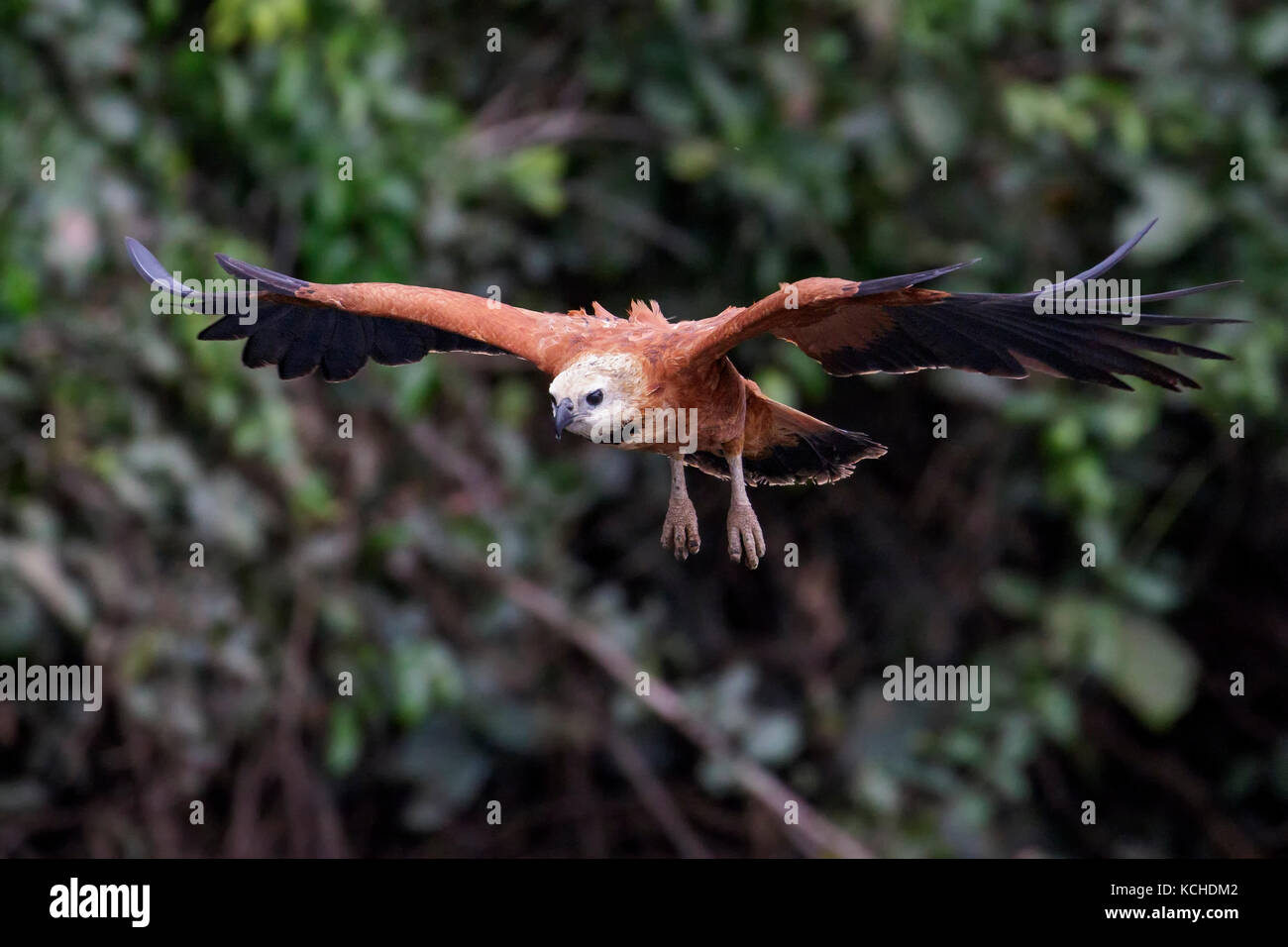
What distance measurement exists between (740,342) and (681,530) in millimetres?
361

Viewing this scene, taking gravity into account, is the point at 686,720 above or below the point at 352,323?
below

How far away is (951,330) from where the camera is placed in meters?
3.02

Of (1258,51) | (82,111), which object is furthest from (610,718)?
(1258,51)

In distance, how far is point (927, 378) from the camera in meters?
7.29

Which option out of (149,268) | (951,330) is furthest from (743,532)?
(149,268)

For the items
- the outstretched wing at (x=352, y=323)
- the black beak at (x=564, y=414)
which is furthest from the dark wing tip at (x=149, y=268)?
the black beak at (x=564, y=414)

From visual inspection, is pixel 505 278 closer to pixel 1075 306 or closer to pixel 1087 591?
pixel 1087 591

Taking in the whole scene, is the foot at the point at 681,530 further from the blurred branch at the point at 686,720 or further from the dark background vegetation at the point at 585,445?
Result: the blurred branch at the point at 686,720

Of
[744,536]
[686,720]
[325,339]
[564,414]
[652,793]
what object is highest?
[325,339]

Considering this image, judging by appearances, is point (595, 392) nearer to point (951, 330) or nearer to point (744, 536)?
point (744, 536)

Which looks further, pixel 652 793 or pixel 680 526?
pixel 652 793

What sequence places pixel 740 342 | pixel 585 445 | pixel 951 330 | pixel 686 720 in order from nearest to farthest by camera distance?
pixel 740 342
pixel 951 330
pixel 686 720
pixel 585 445

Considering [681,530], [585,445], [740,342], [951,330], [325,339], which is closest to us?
[740,342]

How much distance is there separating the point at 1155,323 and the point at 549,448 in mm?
4767
